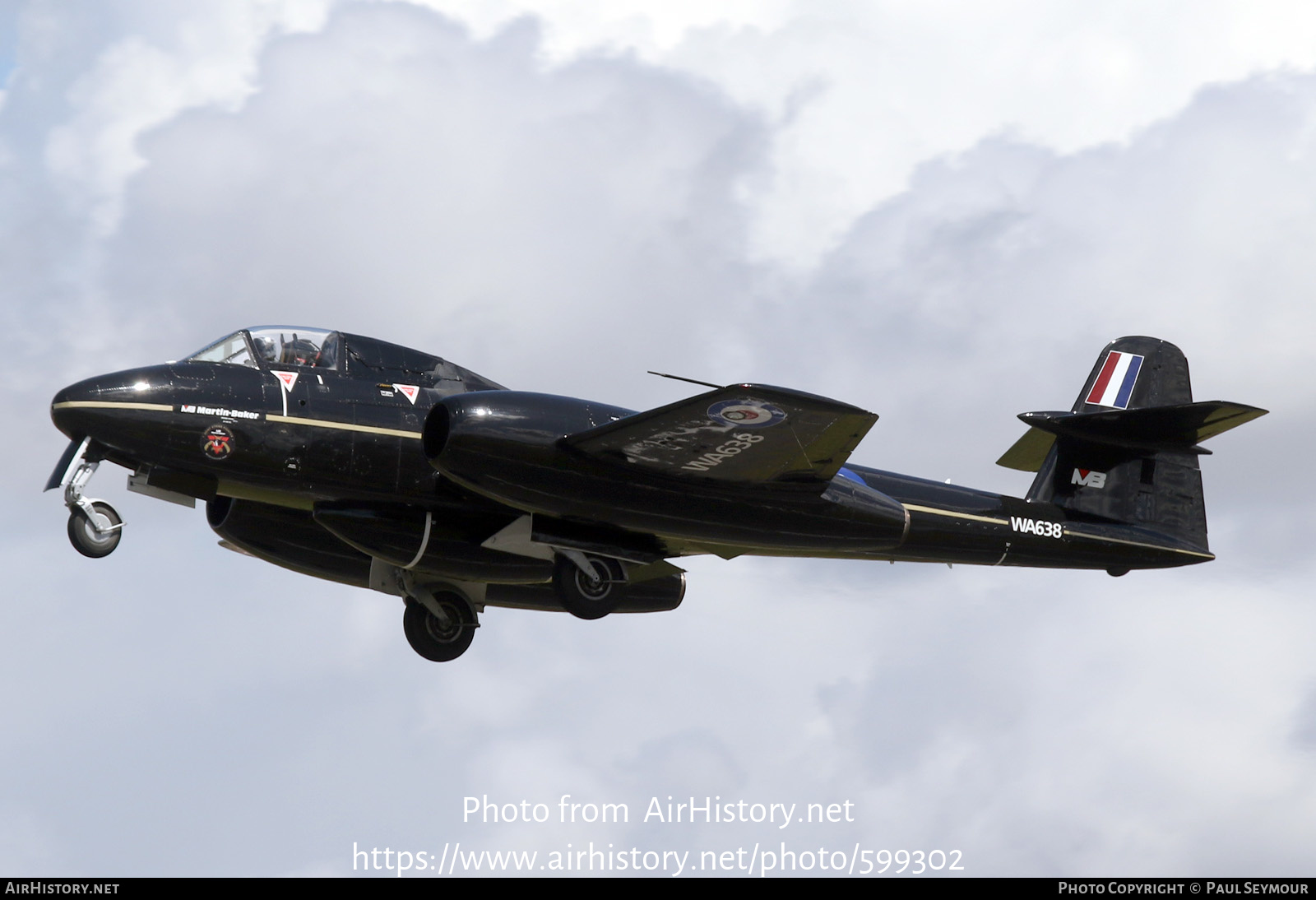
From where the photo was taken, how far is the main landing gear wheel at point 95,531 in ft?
45.1

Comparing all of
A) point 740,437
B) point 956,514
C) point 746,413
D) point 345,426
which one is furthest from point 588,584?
point 956,514

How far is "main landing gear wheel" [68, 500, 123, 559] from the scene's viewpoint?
13734 millimetres

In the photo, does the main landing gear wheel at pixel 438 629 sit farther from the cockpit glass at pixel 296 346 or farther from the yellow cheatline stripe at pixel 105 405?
the yellow cheatline stripe at pixel 105 405

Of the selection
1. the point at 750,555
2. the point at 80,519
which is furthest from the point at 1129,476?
the point at 80,519

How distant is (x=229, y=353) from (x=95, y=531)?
225 centimetres

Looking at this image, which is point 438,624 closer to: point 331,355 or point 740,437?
point 331,355

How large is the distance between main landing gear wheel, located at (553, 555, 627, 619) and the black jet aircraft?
0.9 inches

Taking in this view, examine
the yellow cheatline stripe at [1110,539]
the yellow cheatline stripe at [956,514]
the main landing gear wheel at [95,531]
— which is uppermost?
the yellow cheatline stripe at [1110,539]

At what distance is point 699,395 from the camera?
42.2 ft

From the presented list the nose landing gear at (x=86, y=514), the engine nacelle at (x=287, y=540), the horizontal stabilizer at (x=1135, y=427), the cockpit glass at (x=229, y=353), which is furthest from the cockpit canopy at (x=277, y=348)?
the horizontal stabilizer at (x=1135, y=427)

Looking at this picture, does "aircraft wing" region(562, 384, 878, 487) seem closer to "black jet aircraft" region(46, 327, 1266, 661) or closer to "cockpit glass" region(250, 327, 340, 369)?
"black jet aircraft" region(46, 327, 1266, 661)

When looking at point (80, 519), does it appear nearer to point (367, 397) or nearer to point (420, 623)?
point (367, 397)

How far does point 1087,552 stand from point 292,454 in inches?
377

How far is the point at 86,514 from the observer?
1376 cm
